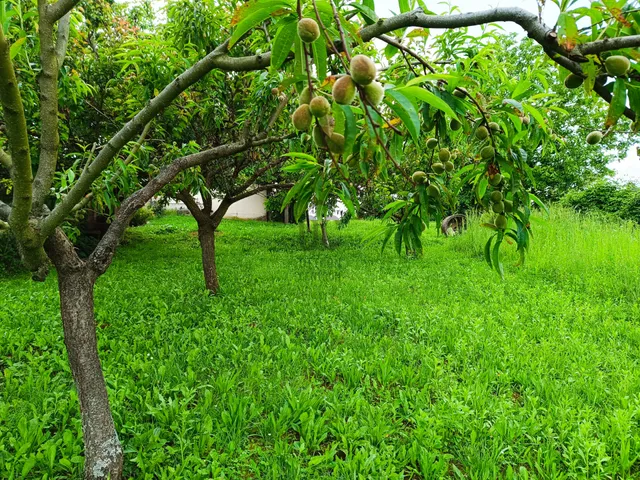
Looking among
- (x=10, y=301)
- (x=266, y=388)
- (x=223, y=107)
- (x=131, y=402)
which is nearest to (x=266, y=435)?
(x=266, y=388)

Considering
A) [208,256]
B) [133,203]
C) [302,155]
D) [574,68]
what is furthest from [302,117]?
[208,256]

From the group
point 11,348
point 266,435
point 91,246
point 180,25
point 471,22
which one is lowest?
point 266,435

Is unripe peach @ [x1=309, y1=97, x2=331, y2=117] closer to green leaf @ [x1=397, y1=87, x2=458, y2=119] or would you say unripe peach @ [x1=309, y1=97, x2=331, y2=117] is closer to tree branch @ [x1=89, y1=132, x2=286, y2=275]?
green leaf @ [x1=397, y1=87, x2=458, y2=119]

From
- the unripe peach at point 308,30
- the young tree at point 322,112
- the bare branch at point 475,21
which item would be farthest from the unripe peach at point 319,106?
the bare branch at point 475,21

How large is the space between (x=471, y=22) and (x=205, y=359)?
8.83 ft

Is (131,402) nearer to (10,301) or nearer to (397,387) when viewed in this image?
(397,387)

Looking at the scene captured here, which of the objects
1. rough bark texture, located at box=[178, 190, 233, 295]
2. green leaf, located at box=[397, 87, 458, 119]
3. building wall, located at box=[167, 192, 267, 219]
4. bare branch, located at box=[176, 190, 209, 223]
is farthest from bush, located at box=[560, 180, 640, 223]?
building wall, located at box=[167, 192, 267, 219]

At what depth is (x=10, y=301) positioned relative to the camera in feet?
13.7

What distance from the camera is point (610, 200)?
10.4 metres

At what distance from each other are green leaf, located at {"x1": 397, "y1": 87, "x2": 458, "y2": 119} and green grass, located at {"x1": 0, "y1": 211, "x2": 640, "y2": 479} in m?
1.03

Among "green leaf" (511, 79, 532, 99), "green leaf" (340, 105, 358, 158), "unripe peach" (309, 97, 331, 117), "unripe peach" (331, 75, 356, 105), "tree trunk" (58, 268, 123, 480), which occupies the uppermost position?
"green leaf" (511, 79, 532, 99)

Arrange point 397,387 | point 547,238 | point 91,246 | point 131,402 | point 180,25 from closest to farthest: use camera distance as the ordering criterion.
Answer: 1. point 131,402
2. point 397,387
3. point 180,25
4. point 547,238
5. point 91,246

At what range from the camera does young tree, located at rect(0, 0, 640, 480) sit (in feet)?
1.82

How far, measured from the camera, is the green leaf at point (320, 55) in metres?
0.61
